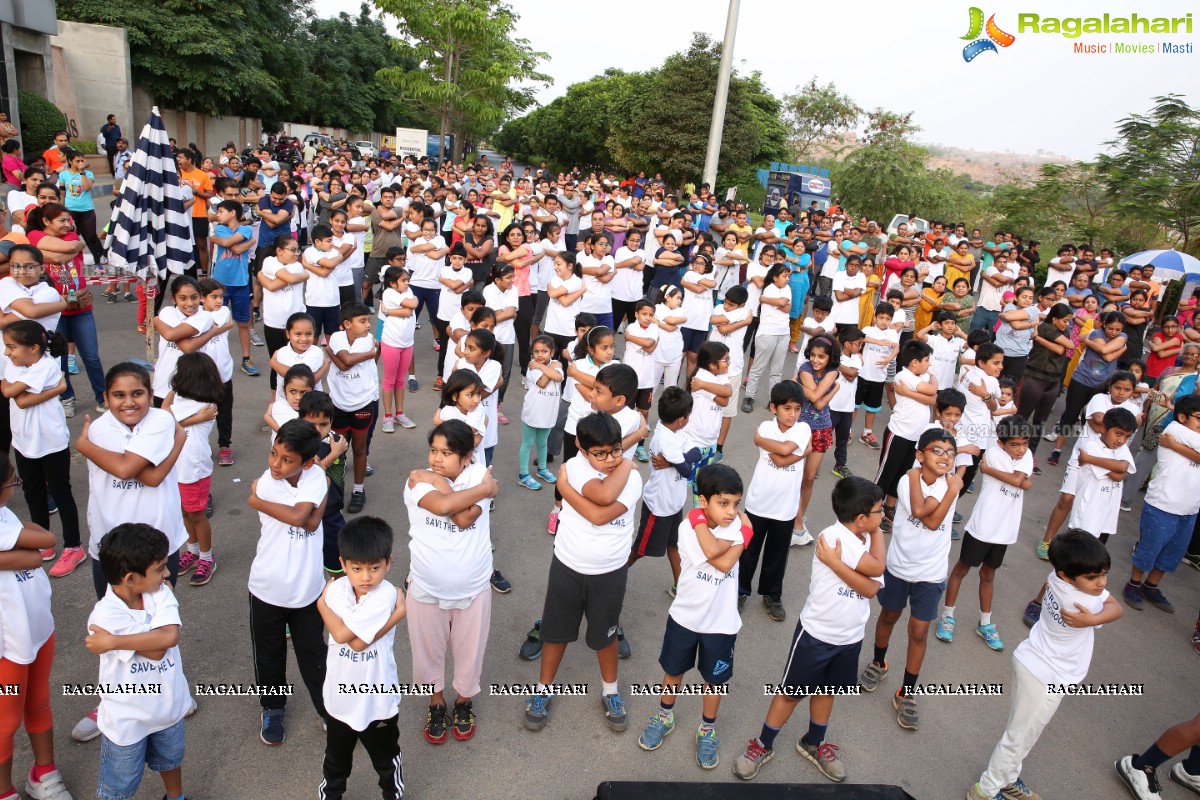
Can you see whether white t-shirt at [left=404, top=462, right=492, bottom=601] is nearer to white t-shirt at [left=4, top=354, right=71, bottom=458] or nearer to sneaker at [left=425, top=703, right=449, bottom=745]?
sneaker at [left=425, top=703, right=449, bottom=745]

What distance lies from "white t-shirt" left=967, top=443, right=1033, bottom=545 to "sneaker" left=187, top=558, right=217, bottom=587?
197 inches

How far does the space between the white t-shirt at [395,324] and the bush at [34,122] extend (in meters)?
18.8

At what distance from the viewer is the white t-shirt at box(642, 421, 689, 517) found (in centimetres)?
441

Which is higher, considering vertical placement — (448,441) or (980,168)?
(980,168)

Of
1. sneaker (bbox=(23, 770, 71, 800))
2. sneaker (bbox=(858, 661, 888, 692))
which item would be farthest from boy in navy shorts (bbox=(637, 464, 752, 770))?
sneaker (bbox=(23, 770, 71, 800))

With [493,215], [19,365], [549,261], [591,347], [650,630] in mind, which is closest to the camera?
[19,365]

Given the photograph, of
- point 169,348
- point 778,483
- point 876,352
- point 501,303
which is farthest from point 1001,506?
point 169,348

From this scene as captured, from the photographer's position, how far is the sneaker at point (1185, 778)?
396cm

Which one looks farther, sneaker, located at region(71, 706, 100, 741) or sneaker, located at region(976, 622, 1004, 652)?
sneaker, located at region(976, 622, 1004, 652)

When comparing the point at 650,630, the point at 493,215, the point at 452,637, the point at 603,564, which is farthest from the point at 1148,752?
the point at 493,215

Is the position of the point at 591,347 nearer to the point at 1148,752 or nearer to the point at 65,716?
the point at 65,716

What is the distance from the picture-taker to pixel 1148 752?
12.8 ft

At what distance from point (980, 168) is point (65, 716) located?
6396 inches

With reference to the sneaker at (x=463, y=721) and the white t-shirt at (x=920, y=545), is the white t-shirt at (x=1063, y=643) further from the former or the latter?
the sneaker at (x=463, y=721)
